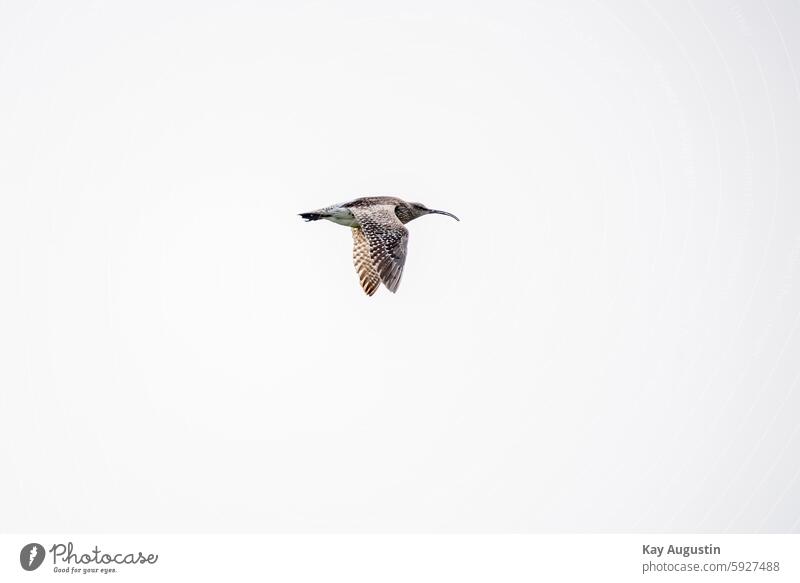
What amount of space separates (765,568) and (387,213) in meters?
10.2

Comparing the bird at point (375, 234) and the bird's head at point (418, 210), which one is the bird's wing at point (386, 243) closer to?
the bird at point (375, 234)

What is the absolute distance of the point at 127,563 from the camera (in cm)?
3184

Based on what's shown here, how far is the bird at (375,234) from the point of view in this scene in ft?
104

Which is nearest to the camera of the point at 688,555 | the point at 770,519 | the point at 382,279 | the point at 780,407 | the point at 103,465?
the point at 382,279

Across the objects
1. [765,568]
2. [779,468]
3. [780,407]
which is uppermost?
[780,407]

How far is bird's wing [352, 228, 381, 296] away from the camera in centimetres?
3175

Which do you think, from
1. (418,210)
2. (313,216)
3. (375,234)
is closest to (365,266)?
(375,234)

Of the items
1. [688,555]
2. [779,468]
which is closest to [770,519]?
[779,468]

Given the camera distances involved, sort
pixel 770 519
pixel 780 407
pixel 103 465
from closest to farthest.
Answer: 1. pixel 770 519
2. pixel 103 465
3. pixel 780 407

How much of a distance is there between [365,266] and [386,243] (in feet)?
1.98

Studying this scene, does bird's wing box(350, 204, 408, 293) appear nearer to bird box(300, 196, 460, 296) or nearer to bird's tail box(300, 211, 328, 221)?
bird box(300, 196, 460, 296)

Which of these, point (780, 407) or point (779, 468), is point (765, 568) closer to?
point (779, 468)

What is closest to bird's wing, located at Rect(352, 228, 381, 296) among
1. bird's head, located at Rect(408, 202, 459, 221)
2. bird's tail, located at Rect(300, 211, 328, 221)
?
bird's tail, located at Rect(300, 211, 328, 221)

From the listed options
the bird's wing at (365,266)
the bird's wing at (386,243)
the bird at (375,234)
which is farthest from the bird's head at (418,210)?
the bird's wing at (365,266)
